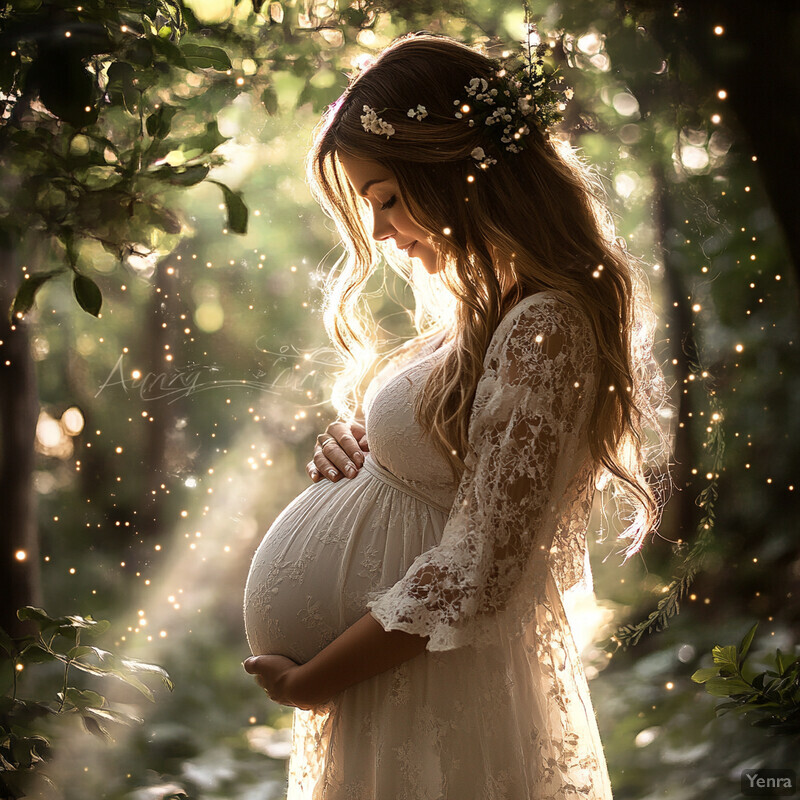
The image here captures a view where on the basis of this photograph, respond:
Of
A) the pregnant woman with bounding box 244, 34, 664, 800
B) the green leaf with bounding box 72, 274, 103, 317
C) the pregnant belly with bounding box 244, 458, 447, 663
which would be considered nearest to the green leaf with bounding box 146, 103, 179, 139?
the green leaf with bounding box 72, 274, 103, 317

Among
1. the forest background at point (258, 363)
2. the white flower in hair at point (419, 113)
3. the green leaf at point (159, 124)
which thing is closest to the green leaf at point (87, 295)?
the forest background at point (258, 363)

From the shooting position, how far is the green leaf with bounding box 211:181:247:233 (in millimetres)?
1521

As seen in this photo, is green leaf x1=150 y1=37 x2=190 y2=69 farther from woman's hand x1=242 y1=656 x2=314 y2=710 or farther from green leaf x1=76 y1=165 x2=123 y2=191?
woman's hand x1=242 y1=656 x2=314 y2=710

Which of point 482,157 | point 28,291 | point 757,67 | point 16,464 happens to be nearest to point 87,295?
point 28,291

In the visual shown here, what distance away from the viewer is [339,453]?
1227 mm

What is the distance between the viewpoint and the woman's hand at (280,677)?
989 millimetres

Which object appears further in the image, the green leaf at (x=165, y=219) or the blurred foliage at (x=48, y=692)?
the green leaf at (x=165, y=219)

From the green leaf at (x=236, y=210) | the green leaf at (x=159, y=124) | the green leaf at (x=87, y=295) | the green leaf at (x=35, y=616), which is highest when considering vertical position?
the green leaf at (x=159, y=124)

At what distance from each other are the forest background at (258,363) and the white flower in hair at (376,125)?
0.56 meters

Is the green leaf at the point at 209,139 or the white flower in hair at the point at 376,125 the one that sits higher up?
the green leaf at the point at 209,139

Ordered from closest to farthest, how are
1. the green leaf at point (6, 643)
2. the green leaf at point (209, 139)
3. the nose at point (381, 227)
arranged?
the nose at point (381, 227), the green leaf at point (6, 643), the green leaf at point (209, 139)

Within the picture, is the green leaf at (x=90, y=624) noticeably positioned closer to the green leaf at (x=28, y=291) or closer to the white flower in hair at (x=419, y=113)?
the green leaf at (x=28, y=291)

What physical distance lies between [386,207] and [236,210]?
0.56 meters

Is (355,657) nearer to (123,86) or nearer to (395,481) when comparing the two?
(395,481)
